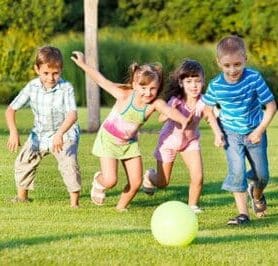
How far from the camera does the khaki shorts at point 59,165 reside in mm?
11961

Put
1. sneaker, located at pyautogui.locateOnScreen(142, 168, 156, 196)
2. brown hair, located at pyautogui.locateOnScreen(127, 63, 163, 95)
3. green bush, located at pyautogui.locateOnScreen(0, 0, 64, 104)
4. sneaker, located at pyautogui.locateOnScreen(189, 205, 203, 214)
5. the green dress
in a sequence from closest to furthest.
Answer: brown hair, located at pyautogui.locateOnScreen(127, 63, 163, 95) < sneaker, located at pyautogui.locateOnScreen(189, 205, 203, 214) < the green dress < sneaker, located at pyautogui.locateOnScreen(142, 168, 156, 196) < green bush, located at pyautogui.locateOnScreen(0, 0, 64, 104)

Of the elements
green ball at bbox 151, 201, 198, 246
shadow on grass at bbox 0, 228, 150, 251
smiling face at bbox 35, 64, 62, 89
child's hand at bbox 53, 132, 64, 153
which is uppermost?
smiling face at bbox 35, 64, 62, 89

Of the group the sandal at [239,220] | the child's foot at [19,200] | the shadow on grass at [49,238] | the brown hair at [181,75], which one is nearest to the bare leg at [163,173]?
the brown hair at [181,75]

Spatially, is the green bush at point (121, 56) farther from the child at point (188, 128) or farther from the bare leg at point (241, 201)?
the bare leg at point (241, 201)

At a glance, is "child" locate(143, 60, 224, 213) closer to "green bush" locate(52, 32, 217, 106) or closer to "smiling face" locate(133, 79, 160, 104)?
"smiling face" locate(133, 79, 160, 104)

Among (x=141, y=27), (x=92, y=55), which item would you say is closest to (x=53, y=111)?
(x=92, y=55)

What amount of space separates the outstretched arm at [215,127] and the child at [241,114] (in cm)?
5

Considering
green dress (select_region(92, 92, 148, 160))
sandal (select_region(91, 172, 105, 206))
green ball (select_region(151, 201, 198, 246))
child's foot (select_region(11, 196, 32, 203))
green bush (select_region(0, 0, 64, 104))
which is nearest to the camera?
green ball (select_region(151, 201, 198, 246))

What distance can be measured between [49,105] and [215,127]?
195 centimetres

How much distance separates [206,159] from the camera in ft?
62.5

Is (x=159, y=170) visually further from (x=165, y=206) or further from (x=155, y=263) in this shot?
(x=155, y=263)

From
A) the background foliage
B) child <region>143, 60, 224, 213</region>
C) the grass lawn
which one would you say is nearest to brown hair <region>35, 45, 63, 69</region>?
child <region>143, 60, 224, 213</region>

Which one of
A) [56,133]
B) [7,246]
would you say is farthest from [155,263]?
[56,133]

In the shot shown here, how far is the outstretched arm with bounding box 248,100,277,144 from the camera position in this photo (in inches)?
422
